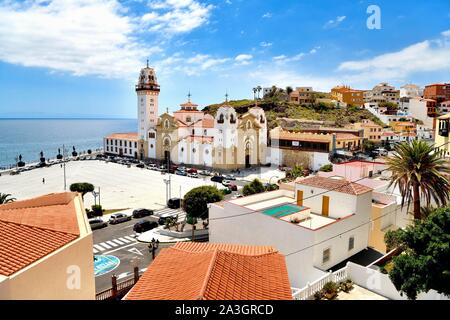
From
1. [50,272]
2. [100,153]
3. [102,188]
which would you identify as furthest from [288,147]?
[50,272]

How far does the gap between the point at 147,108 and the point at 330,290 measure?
186 feet

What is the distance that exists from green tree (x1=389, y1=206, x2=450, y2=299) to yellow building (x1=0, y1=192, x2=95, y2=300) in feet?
32.4

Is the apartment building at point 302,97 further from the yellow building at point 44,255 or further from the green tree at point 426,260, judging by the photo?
the yellow building at point 44,255

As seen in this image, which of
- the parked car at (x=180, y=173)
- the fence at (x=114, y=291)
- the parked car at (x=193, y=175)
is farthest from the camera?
the parked car at (x=180, y=173)

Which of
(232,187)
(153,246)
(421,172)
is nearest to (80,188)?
(153,246)

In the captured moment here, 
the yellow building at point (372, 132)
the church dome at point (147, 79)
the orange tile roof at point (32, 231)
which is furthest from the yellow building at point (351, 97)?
the orange tile roof at point (32, 231)

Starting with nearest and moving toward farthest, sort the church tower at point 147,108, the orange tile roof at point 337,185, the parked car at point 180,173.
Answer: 1. the orange tile roof at point 337,185
2. the parked car at point 180,173
3. the church tower at point 147,108

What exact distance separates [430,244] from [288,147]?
44.8 meters

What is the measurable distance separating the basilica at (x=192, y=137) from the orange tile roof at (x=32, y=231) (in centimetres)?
4082

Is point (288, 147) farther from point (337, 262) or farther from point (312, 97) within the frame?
point (312, 97)

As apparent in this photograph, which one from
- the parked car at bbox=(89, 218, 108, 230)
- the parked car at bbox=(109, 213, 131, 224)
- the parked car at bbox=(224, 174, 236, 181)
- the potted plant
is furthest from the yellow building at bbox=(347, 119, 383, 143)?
the potted plant

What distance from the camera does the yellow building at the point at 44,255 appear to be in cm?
799

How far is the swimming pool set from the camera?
770 inches

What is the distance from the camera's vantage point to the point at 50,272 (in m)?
8.92
